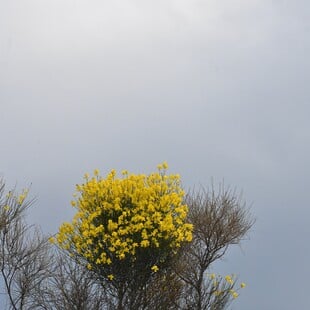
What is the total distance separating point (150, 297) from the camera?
22047 mm

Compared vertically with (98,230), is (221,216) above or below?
above

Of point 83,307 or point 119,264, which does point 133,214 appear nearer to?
point 119,264

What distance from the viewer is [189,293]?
25.2m

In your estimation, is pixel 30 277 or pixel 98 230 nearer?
pixel 98 230

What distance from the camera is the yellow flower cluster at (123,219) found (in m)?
21.9

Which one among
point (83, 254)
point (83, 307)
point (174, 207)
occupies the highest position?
point (174, 207)

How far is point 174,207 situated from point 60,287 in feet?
16.9

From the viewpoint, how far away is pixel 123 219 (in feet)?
72.4

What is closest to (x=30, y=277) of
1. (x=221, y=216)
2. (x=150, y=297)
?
(x=150, y=297)

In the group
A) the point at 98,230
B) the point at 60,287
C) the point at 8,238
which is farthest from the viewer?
the point at 8,238

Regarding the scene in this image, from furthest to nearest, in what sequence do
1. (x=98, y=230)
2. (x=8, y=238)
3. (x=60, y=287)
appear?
(x=8, y=238), (x=60, y=287), (x=98, y=230)

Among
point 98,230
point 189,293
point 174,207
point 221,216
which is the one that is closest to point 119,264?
point 98,230

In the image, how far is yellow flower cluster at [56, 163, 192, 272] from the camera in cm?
2188

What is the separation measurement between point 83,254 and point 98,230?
4.29 feet
